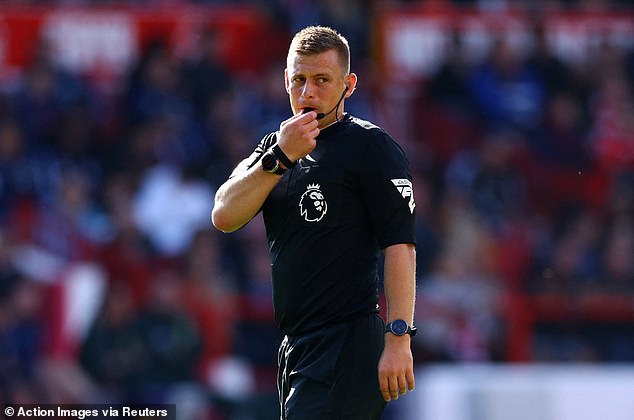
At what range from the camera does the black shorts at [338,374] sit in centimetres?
475

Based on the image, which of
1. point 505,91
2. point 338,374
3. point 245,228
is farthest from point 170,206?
point 338,374

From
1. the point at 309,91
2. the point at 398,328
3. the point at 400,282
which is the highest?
the point at 309,91

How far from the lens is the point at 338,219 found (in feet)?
15.8

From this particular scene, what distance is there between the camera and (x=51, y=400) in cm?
983

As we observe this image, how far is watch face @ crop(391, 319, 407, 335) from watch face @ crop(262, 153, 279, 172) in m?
0.75

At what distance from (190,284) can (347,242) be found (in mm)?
5799

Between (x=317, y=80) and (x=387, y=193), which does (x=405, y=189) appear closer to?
(x=387, y=193)

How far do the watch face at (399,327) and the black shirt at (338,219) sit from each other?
0.31 m

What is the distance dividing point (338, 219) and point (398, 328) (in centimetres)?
53

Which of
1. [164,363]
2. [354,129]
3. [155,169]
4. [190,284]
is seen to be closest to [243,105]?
[155,169]

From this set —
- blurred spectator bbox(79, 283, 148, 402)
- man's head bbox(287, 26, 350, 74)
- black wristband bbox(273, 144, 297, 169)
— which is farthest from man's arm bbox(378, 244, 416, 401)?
blurred spectator bbox(79, 283, 148, 402)

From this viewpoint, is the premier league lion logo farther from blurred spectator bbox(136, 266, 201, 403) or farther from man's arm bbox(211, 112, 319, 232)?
blurred spectator bbox(136, 266, 201, 403)

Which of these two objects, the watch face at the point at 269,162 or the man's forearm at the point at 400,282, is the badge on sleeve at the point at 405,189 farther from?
Answer: the watch face at the point at 269,162

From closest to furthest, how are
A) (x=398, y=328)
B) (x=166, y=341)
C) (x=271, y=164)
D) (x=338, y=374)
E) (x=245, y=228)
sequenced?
(x=398, y=328) → (x=271, y=164) → (x=338, y=374) → (x=166, y=341) → (x=245, y=228)
